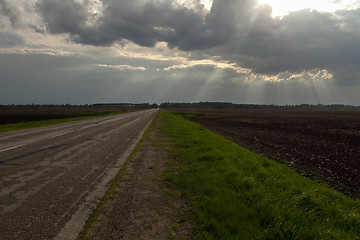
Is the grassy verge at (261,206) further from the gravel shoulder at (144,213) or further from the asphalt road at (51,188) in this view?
the asphalt road at (51,188)

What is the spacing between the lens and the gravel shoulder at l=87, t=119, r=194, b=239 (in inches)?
145

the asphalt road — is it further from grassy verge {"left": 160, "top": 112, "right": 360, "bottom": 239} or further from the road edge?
grassy verge {"left": 160, "top": 112, "right": 360, "bottom": 239}

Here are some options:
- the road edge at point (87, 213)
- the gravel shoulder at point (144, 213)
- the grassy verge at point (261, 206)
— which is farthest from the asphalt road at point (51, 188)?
the grassy verge at point (261, 206)

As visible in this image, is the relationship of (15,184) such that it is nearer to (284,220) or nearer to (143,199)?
(143,199)

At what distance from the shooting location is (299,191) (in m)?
6.02

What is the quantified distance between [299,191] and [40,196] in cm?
686

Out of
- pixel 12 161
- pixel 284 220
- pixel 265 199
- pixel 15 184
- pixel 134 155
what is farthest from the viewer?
pixel 134 155

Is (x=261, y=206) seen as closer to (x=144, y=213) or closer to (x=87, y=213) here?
(x=144, y=213)

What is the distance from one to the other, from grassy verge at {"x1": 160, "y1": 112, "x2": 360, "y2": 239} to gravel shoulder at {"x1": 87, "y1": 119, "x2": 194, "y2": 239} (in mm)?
341

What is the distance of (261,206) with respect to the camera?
15.7ft

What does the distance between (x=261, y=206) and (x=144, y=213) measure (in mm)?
2620

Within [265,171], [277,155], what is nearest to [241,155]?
[265,171]

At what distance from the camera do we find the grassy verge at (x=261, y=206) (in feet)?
12.5

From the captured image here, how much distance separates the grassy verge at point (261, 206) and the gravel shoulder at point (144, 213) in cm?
34
